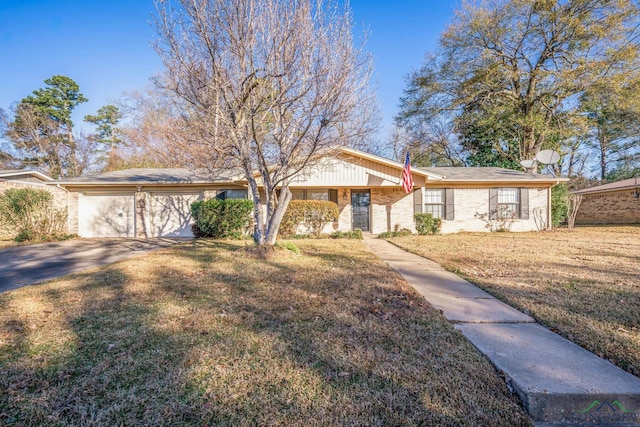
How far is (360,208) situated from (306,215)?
9.69 feet

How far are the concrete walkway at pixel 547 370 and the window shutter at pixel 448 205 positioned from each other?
34.3ft

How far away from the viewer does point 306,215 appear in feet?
39.8

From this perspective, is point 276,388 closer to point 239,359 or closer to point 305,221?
point 239,359

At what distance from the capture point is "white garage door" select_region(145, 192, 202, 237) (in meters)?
13.0

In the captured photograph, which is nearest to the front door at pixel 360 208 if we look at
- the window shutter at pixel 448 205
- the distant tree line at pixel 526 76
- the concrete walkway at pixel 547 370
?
the window shutter at pixel 448 205

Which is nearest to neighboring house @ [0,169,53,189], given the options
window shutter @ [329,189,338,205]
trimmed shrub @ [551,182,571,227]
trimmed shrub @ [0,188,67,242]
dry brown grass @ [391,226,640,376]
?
trimmed shrub @ [0,188,67,242]

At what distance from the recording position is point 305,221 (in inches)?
481

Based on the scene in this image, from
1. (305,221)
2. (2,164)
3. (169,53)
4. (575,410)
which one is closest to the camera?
(575,410)

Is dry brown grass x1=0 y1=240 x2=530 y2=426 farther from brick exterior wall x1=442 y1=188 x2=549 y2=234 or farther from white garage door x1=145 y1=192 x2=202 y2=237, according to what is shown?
brick exterior wall x1=442 y1=188 x2=549 y2=234

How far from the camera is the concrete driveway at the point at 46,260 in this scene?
17.9 feet

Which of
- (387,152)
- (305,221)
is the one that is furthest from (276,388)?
(387,152)

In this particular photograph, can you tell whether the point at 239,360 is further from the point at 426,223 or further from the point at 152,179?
the point at 152,179

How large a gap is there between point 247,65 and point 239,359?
18.8 ft

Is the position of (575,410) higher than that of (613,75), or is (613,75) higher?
(613,75)
